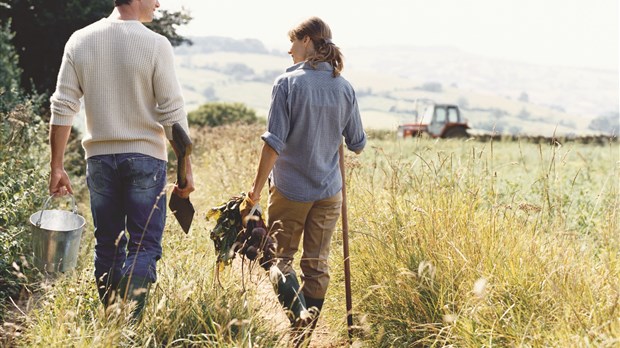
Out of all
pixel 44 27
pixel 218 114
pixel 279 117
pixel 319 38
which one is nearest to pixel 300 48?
pixel 319 38

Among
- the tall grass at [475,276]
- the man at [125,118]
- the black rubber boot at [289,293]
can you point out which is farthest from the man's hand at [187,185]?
the tall grass at [475,276]

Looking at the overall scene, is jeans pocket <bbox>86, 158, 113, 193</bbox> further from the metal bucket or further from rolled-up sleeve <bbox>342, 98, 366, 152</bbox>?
rolled-up sleeve <bbox>342, 98, 366, 152</bbox>

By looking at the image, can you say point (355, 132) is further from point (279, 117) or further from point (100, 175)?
point (100, 175)

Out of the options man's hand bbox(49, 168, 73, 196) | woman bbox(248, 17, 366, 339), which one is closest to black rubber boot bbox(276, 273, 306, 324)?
woman bbox(248, 17, 366, 339)

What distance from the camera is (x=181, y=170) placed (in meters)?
4.06

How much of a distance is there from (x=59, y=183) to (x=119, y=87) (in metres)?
0.66

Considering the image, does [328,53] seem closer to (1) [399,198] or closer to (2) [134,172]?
(2) [134,172]

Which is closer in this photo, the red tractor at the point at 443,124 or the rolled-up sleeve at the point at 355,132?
the rolled-up sleeve at the point at 355,132

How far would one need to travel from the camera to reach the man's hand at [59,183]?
4.10 m

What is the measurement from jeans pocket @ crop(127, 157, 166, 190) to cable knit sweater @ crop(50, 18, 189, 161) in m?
0.05

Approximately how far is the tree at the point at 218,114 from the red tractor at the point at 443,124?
5520mm

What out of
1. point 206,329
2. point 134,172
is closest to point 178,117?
point 134,172

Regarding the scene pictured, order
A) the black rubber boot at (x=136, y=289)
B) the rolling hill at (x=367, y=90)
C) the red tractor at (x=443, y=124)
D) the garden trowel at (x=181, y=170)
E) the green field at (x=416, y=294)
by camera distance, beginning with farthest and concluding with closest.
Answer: the rolling hill at (x=367, y=90) < the red tractor at (x=443, y=124) < the garden trowel at (x=181, y=170) < the black rubber boot at (x=136, y=289) < the green field at (x=416, y=294)

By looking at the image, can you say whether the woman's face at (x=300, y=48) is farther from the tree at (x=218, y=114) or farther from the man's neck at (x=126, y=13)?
the tree at (x=218, y=114)
